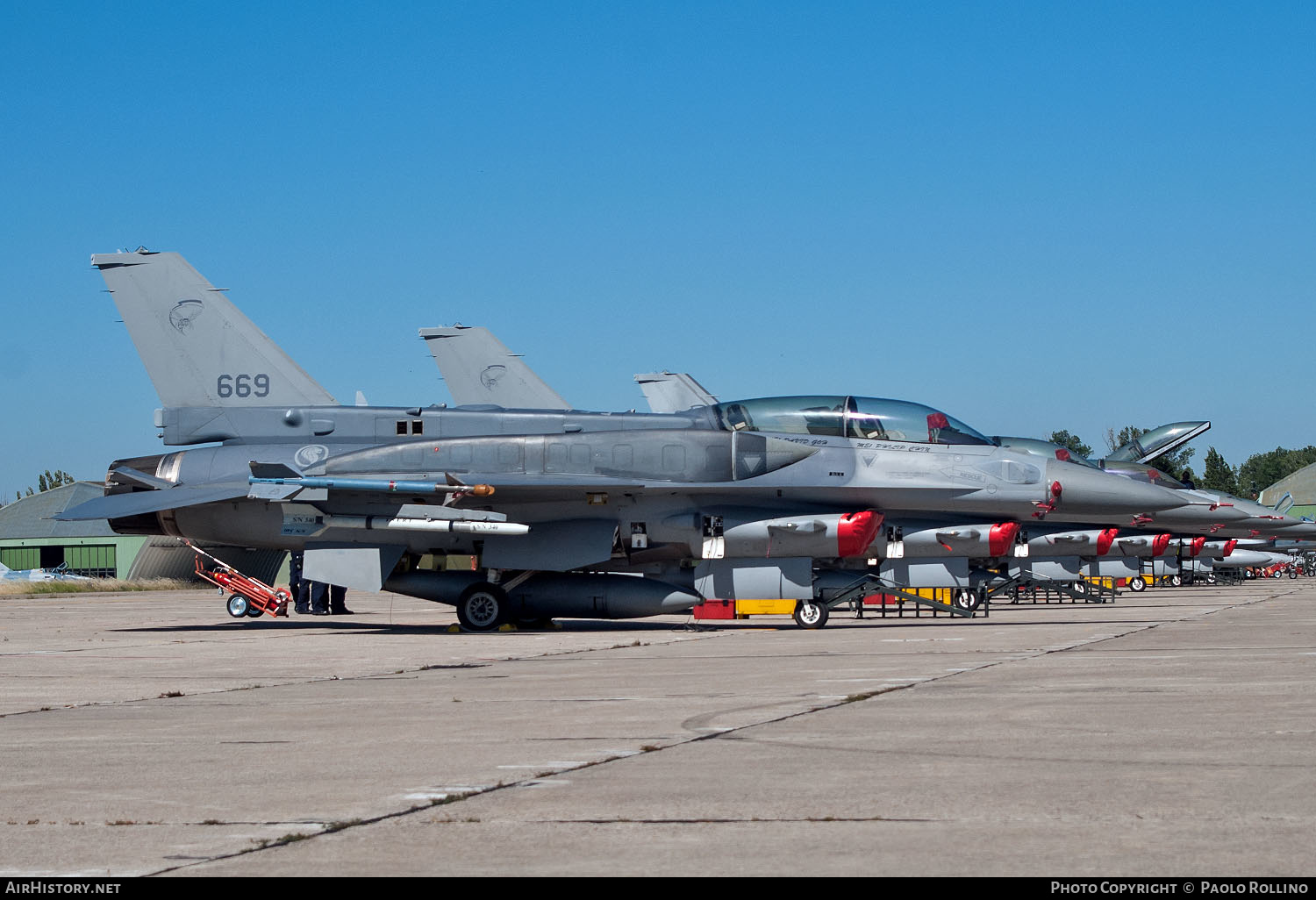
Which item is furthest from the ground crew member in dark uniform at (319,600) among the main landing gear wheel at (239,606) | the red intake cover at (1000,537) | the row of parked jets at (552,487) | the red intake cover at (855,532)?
the red intake cover at (1000,537)

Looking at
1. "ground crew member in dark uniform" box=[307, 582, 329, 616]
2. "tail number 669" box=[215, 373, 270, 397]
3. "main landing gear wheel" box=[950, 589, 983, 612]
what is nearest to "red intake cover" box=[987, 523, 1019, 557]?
"main landing gear wheel" box=[950, 589, 983, 612]

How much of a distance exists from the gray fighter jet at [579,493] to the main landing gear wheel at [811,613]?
1.3 inches

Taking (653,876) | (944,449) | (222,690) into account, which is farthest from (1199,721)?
(944,449)

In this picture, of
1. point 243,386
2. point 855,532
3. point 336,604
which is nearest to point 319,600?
point 336,604

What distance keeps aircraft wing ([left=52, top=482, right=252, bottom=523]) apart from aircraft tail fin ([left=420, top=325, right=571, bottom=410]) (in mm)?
12914

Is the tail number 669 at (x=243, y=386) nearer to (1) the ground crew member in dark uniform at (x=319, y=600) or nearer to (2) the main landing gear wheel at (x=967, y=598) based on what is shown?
(1) the ground crew member in dark uniform at (x=319, y=600)

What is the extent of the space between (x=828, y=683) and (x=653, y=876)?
740 cm

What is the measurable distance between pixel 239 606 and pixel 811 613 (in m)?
14.3

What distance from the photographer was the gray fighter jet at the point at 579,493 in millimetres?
21531

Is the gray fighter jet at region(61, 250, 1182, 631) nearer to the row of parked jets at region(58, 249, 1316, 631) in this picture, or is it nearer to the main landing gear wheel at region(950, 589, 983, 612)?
the row of parked jets at region(58, 249, 1316, 631)

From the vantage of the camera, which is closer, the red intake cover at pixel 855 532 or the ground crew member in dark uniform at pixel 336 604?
the red intake cover at pixel 855 532

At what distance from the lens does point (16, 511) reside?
279ft

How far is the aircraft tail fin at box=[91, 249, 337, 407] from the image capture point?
77.0 ft

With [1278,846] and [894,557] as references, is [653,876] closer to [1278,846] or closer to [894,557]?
[1278,846]
